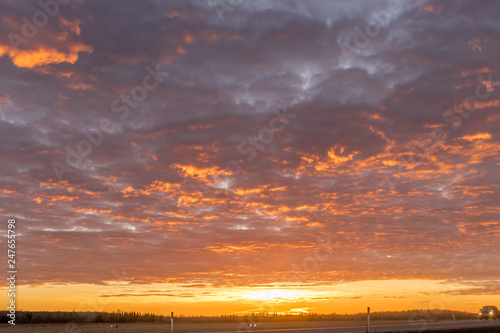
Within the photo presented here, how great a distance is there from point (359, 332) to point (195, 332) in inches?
572

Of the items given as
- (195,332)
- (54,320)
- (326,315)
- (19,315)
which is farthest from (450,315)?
(19,315)

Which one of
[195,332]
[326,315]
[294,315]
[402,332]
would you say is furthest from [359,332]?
[326,315]

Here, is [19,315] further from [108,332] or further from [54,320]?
[108,332]

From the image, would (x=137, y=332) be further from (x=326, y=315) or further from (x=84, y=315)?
(x=326, y=315)

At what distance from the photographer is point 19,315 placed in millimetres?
90438

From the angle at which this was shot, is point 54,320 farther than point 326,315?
No

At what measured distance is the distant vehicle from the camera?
7271 cm

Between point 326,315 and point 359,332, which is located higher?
point 359,332

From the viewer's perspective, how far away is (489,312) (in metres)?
72.9

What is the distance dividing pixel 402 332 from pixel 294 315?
50.2 m

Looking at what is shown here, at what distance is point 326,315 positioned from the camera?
107 metres

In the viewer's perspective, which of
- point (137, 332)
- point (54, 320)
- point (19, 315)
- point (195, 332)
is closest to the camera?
point (195, 332)

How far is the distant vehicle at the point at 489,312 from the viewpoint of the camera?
239ft

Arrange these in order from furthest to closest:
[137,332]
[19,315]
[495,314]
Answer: [19,315]
[495,314]
[137,332]
